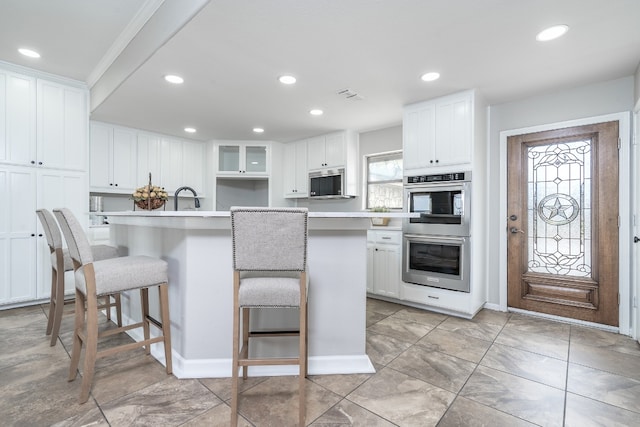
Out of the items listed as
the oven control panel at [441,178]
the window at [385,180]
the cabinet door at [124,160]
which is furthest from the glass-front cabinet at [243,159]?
the oven control panel at [441,178]

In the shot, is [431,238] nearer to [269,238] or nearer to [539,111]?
[539,111]

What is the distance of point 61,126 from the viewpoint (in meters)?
3.47

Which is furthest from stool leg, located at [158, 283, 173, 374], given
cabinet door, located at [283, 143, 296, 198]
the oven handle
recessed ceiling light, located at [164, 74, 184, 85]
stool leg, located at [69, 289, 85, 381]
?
cabinet door, located at [283, 143, 296, 198]

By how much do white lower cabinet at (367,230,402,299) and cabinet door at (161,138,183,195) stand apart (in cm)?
329

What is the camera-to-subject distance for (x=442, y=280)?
3.22 metres

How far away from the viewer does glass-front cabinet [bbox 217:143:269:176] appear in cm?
519

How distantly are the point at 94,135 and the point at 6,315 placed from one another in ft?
7.80

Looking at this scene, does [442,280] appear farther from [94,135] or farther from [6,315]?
[94,135]

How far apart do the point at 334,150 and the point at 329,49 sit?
2358mm

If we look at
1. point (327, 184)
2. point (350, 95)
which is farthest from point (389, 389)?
point (327, 184)

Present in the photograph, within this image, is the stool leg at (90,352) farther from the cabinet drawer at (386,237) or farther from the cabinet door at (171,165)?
the cabinet door at (171,165)

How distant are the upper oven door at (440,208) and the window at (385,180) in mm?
886

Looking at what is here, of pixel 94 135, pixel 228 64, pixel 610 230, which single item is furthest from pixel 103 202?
pixel 610 230

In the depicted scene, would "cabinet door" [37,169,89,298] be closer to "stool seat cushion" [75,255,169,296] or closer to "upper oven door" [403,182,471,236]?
"stool seat cushion" [75,255,169,296]
